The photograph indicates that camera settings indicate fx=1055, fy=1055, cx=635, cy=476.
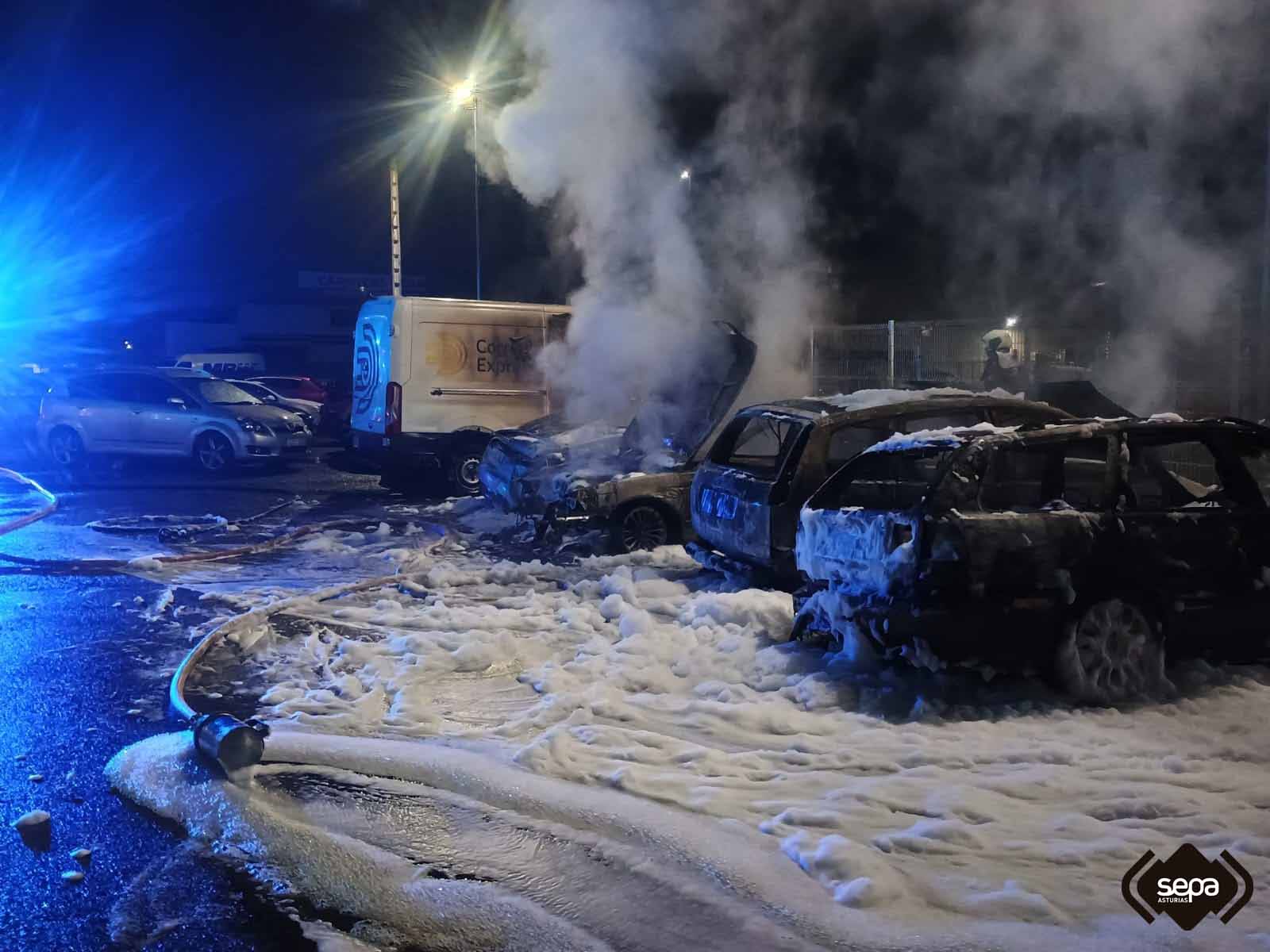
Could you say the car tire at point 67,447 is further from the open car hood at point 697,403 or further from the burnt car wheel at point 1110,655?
the burnt car wheel at point 1110,655

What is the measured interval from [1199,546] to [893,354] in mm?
10363

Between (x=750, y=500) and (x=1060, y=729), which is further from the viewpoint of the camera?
(x=750, y=500)

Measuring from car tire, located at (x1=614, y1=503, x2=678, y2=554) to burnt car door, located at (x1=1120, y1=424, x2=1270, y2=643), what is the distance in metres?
4.62

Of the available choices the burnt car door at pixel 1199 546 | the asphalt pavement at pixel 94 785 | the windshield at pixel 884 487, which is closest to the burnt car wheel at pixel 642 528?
the windshield at pixel 884 487

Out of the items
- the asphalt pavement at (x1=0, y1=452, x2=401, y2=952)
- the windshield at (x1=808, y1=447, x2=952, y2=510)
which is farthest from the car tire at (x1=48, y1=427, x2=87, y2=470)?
the windshield at (x1=808, y1=447, x2=952, y2=510)

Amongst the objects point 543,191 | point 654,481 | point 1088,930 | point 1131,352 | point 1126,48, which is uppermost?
point 1126,48

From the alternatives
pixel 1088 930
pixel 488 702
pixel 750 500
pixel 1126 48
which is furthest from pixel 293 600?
pixel 1126 48

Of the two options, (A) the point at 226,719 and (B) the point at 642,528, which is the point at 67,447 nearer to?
(B) the point at 642,528

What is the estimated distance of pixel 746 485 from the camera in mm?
7117

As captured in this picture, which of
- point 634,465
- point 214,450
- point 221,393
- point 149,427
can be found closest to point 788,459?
point 634,465

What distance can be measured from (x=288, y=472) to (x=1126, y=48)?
42.7ft

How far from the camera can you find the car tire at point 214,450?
16.5 metres

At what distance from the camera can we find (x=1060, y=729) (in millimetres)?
4820

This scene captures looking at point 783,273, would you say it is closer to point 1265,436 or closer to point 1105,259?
point 1105,259
